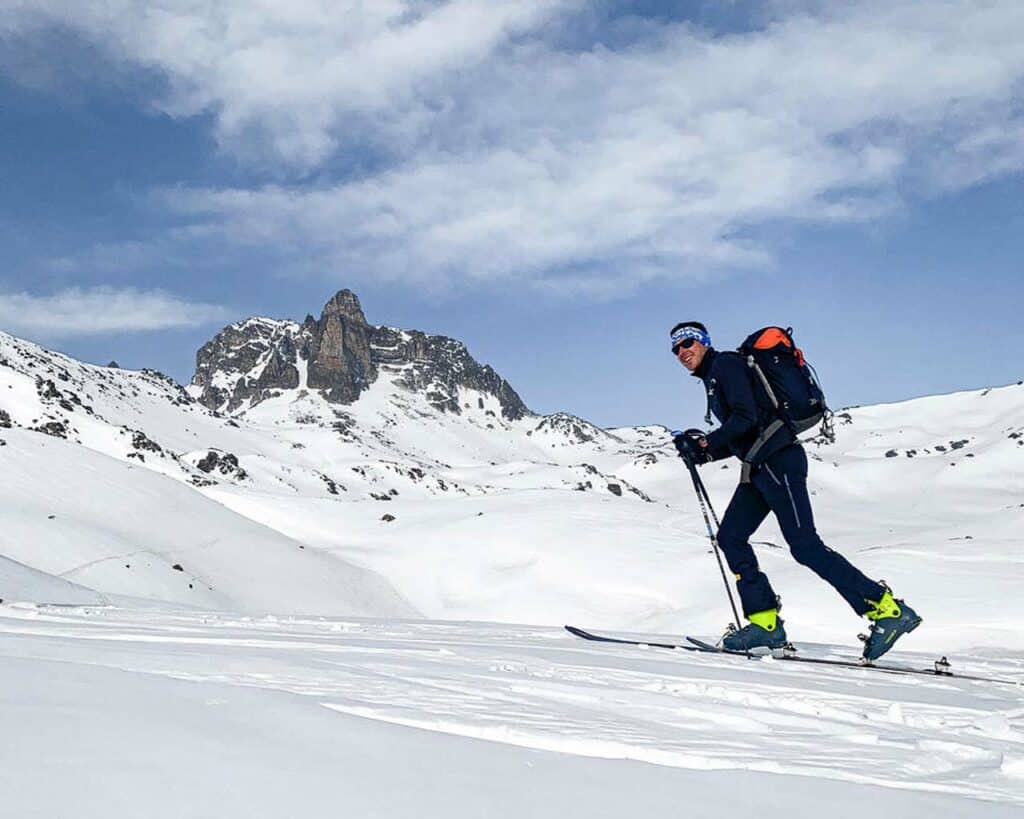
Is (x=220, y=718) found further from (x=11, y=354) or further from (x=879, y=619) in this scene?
(x=11, y=354)

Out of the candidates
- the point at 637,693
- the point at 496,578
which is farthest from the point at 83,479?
the point at 637,693

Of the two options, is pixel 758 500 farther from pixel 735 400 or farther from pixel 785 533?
pixel 735 400

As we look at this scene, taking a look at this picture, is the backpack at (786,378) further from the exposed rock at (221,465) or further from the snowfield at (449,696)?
the exposed rock at (221,465)

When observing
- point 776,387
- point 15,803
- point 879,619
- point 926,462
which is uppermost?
point 926,462

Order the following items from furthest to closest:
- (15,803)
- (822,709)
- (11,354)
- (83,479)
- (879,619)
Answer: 1. (11,354)
2. (83,479)
3. (879,619)
4. (822,709)
5. (15,803)

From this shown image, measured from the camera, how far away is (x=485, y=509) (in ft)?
101

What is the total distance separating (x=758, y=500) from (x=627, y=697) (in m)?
3.70

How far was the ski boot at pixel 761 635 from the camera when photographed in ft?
23.9

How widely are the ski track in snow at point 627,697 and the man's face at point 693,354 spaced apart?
8.32ft

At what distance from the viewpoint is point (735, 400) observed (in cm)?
693

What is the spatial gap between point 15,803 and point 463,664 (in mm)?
3744

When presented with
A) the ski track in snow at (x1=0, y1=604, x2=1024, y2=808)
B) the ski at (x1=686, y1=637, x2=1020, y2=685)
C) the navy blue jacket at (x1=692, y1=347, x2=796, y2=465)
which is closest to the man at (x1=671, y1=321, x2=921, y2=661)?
the navy blue jacket at (x1=692, y1=347, x2=796, y2=465)

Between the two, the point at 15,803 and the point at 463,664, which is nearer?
the point at 15,803

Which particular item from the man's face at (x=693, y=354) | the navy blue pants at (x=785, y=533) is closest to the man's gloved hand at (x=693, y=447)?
the navy blue pants at (x=785, y=533)
